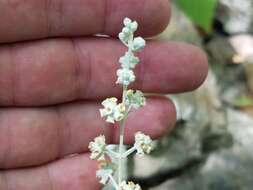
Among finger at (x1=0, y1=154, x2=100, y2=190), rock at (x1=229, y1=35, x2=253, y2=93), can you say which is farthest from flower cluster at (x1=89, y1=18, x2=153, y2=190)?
rock at (x1=229, y1=35, x2=253, y2=93)

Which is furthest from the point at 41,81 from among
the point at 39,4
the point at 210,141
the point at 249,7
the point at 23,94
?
the point at 249,7

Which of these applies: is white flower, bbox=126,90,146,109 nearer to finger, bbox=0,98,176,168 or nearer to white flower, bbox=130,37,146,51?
white flower, bbox=130,37,146,51

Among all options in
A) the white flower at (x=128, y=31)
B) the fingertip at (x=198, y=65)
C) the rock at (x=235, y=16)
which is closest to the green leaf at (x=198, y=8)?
the fingertip at (x=198, y=65)

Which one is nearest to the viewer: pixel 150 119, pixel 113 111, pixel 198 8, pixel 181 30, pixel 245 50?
pixel 113 111

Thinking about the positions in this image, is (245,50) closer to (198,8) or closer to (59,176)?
(198,8)

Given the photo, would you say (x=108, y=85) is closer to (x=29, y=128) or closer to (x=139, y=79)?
(x=139, y=79)

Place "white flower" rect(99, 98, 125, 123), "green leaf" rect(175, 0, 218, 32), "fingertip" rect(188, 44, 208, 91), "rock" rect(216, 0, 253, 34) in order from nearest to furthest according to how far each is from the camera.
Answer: "white flower" rect(99, 98, 125, 123) → "fingertip" rect(188, 44, 208, 91) → "green leaf" rect(175, 0, 218, 32) → "rock" rect(216, 0, 253, 34)

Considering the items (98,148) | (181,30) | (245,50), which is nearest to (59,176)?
(98,148)
